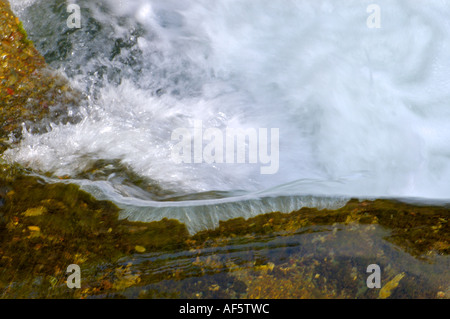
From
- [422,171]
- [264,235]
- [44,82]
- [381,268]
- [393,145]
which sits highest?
[44,82]

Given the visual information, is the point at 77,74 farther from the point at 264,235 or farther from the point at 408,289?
the point at 408,289

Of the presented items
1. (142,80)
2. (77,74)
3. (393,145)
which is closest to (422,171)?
(393,145)

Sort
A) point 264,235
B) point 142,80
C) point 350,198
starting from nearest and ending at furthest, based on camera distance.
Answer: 1. point 264,235
2. point 350,198
3. point 142,80
